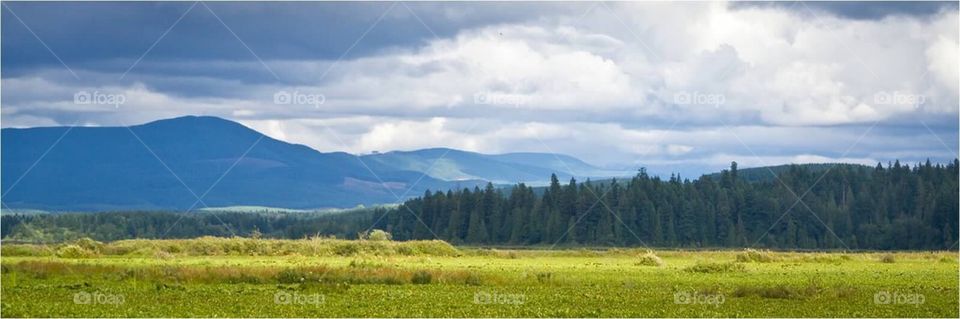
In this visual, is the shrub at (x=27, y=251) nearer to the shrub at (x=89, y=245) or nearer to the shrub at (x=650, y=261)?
the shrub at (x=89, y=245)

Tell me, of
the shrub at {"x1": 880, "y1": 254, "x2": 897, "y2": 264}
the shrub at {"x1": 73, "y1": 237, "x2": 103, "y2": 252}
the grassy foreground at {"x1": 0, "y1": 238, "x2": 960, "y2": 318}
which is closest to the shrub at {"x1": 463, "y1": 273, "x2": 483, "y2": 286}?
the grassy foreground at {"x1": 0, "y1": 238, "x2": 960, "y2": 318}

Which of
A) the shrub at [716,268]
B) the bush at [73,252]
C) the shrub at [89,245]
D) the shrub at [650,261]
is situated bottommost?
the shrub at [716,268]

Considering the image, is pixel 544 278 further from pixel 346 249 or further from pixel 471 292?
pixel 346 249

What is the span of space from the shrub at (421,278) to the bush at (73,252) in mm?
38964

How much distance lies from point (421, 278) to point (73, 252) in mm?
41060

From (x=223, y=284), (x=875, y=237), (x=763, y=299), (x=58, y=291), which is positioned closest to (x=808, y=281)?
(x=763, y=299)

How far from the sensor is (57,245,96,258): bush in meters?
89.9

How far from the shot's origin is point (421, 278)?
59.7 m

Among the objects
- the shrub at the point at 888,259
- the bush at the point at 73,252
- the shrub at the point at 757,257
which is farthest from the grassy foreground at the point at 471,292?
the bush at the point at 73,252

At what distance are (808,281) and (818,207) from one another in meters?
143

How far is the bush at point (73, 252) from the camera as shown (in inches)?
3541

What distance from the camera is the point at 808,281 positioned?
61531 millimetres

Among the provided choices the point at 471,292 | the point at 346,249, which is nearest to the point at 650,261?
the point at 346,249

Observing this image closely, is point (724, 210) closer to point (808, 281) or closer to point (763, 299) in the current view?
point (808, 281)
